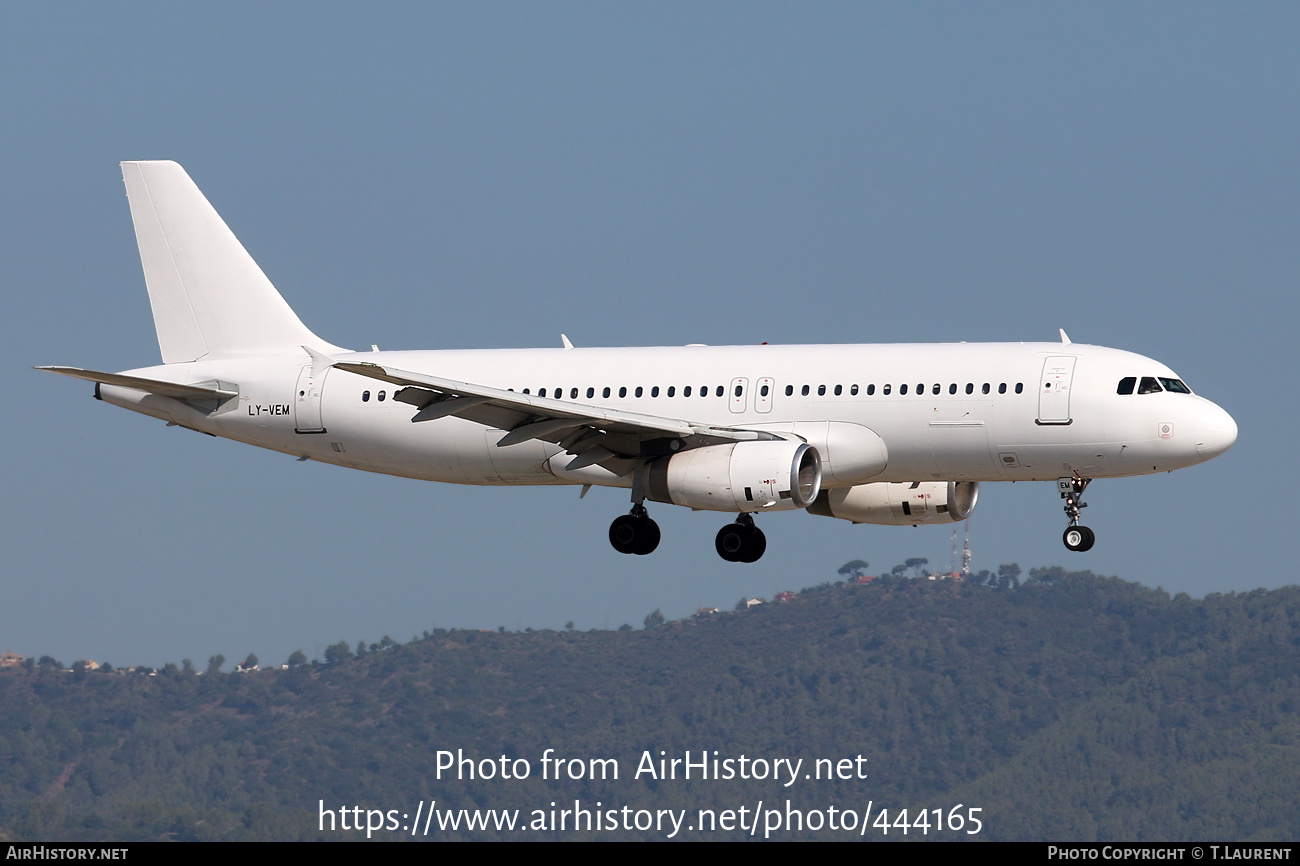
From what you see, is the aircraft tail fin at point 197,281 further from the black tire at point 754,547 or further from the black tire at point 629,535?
the black tire at point 754,547

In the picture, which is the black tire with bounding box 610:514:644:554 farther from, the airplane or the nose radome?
the nose radome

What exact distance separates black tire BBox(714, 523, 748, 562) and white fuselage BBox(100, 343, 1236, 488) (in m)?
3.16

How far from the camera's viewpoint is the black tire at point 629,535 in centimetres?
4981

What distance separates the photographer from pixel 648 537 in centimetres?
4994

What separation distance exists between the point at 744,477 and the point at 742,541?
16.6ft

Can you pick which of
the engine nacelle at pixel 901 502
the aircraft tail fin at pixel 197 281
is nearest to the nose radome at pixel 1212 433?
the engine nacelle at pixel 901 502

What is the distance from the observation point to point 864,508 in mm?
52500

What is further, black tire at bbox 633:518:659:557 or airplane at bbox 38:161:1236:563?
black tire at bbox 633:518:659:557

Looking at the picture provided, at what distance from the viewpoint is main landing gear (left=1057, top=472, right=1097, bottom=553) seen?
47.5 meters

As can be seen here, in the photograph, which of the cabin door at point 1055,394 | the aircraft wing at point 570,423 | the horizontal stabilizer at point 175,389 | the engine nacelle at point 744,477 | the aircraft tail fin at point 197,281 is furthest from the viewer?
the aircraft tail fin at point 197,281

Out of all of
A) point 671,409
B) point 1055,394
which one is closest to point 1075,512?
point 1055,394

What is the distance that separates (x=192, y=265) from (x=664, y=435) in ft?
59.0

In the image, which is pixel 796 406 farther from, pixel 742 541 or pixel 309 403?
pixel 309 403

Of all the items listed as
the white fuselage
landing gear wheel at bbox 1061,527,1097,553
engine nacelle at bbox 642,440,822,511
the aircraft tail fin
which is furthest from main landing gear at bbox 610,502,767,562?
the aircraft tail fin
